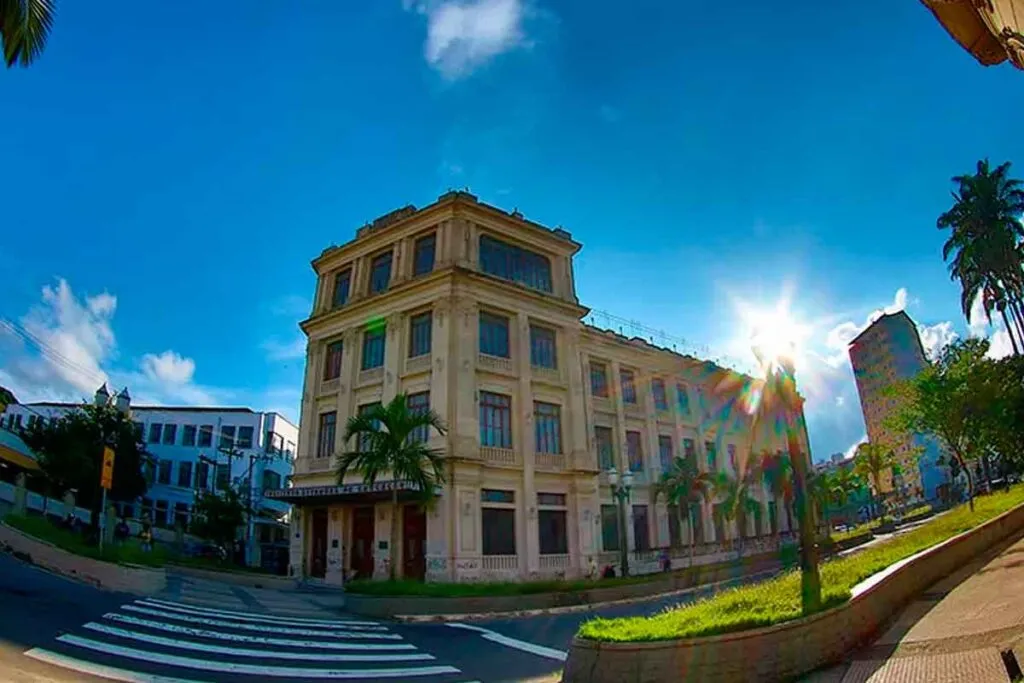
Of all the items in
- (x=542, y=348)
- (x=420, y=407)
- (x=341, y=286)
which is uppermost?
(x=341, y=286)

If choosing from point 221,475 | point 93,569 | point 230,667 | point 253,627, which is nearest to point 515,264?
point 93,569

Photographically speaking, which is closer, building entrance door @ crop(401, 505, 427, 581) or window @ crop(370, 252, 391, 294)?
building entrance door @ crop(401, 505, 427, 581)

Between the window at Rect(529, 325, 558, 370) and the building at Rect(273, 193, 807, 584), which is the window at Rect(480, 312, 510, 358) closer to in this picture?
the building at Rect(273, 193, 807, 584)

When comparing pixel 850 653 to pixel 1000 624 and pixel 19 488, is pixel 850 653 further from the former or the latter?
pixel 19 488

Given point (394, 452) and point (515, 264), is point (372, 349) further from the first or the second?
point (394, 452)

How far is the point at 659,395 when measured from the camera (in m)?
42.1

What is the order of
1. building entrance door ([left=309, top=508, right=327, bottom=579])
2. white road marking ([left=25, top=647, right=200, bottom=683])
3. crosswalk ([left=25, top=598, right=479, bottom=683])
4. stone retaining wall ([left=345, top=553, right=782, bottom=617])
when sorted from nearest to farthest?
white road marking ([left=25, top=647, right=200, bottom=683]) < crosswalk ([left=25, top=598, right=479, bottom=683]) < stone retaining wall ([left=345, top=553, right=782, bottom=617]) < building entrance door ([left=309, top=508, right=327, bottom=579])

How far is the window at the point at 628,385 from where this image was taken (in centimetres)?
3922

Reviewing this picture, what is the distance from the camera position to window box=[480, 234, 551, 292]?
104 feet

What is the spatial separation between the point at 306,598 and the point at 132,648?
43.4 ft

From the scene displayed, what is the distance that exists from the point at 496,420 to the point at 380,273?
10.6 metres

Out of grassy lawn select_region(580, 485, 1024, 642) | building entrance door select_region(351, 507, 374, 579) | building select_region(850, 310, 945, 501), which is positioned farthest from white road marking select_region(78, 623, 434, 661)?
building select_region(850, 310, 945, 501)

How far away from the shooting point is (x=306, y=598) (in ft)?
74.3

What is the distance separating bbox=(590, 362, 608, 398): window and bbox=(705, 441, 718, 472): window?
11187 mm
